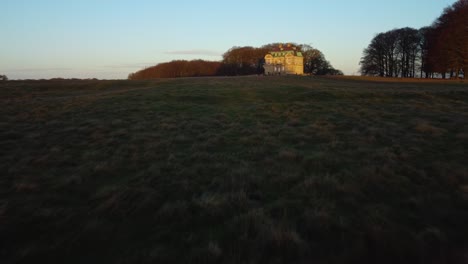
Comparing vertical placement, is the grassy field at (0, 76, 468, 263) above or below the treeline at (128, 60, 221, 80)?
below

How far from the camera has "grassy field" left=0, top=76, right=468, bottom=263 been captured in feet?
13.5

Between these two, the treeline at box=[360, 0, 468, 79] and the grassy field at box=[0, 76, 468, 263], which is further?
the treeline at box=[360, 0, 468, 79]

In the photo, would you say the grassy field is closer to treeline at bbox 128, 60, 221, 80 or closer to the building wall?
the building wall

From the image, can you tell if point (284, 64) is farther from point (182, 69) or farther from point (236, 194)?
point (236, 194)

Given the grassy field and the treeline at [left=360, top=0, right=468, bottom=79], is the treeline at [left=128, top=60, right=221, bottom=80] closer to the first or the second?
the treeline at [left=360, top=0, right=468, bottom=79]

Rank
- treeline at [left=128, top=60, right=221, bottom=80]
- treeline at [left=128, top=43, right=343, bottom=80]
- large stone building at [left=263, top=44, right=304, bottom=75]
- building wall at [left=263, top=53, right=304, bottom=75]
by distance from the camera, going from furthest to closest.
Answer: treeline at [left=128, top=60, right=221, bottom=80] → treeline at [left=128, top=43, right=343, bottom=80] → large stone building at [left=263, top=44, right=304, bottom=75] → building wall at [left=263, top=53, right=304, bottom=75]

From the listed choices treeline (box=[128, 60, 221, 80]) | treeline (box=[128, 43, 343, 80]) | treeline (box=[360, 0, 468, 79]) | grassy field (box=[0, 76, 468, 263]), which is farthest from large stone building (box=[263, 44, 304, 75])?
grassy field (box=[0, 76, 468, 263])

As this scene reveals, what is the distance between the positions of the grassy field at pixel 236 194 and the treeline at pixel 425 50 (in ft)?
156

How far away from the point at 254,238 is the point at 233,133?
25.8 feet

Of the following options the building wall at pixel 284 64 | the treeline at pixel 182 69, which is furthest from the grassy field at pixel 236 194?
the treeline at pixel 182 69

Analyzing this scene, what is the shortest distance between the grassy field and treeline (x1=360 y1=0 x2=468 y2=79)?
47.5m

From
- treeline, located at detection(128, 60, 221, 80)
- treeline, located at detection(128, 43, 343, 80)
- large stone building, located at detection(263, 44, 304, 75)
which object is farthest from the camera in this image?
treeline, located at detection(128, 60, 221, 80)

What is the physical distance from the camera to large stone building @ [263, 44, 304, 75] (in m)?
90.0

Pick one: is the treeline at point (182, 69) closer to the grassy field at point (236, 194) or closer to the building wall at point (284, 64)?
the building wall at point (284, 64)
